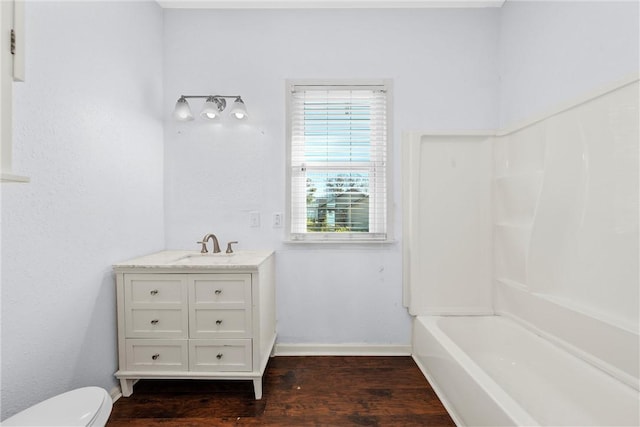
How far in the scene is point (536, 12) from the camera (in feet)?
6.21

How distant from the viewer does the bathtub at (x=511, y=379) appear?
123 cm

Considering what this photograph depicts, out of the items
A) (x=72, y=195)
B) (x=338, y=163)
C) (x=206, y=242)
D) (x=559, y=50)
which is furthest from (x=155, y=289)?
(x=559, y=50)

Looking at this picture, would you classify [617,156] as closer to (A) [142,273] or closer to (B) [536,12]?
(B) [536,12]

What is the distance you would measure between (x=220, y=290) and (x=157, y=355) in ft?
1.77

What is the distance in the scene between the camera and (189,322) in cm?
174

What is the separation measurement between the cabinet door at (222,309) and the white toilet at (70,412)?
0.63 meters

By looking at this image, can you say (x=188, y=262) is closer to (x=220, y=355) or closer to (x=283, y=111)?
(x=220, y=355)

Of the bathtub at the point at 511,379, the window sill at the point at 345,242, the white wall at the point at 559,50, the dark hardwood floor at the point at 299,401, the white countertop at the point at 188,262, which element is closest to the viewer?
the bathtub at the point at 511,379

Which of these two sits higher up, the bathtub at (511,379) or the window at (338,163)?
the window at (338,163)

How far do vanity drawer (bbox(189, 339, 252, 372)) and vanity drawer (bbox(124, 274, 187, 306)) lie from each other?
0.93ft

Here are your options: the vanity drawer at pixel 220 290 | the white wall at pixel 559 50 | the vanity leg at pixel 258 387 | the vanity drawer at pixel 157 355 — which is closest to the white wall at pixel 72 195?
the vanity drawer at pixel 157 355

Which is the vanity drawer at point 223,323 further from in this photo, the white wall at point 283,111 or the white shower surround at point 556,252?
the white shower surround at point 556,252

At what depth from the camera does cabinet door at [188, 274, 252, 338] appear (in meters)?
1.73

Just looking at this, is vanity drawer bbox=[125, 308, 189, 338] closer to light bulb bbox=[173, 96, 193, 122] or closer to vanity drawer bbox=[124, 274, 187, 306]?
vanity drawer bbox=[124, 274, 187, 306]
